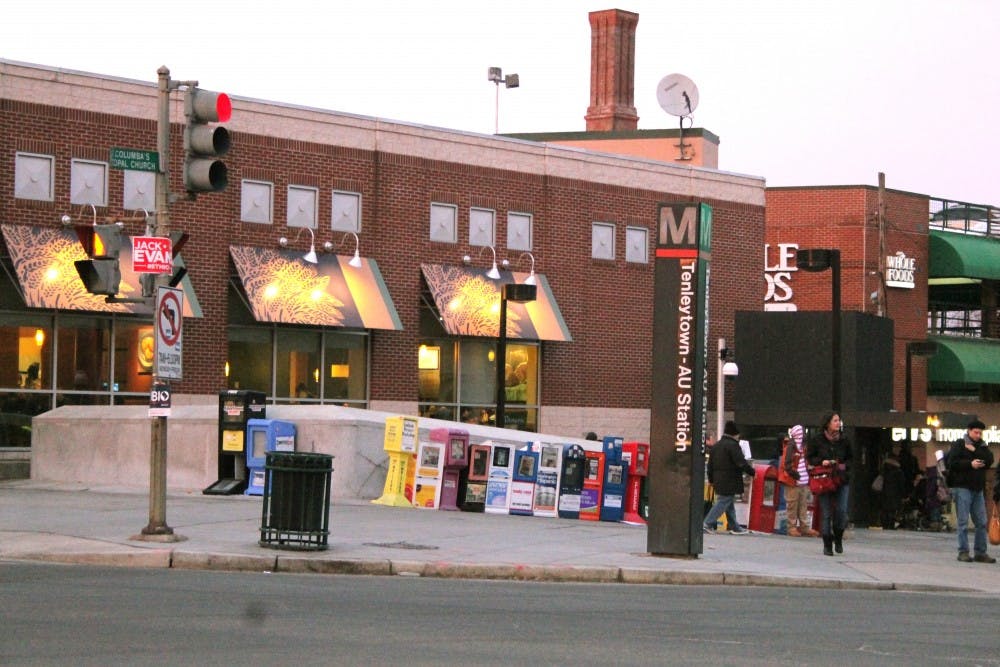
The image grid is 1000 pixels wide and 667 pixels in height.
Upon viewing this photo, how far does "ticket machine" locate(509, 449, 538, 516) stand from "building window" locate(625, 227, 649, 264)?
53.9 ft

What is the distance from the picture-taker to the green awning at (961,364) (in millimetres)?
46062

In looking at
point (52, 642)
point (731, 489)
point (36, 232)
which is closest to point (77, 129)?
point (36, 232)

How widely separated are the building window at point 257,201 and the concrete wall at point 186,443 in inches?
287

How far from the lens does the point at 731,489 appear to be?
22.0 m

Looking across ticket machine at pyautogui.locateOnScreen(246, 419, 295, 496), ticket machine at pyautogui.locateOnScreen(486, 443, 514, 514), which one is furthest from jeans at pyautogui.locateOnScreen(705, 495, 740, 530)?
ticket machine at pyautogui.locateOnScreen(246, 419, 295, 496)

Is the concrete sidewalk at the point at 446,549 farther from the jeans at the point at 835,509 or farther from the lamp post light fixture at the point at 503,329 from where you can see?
the lamp post light fixture at the point at 503,329

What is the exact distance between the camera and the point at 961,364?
46062 millimetres

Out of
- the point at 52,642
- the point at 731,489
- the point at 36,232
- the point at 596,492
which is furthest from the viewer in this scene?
the point at 36,232

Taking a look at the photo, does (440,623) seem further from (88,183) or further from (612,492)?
(88,183)

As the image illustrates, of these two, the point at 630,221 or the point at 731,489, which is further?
the point at 630,221

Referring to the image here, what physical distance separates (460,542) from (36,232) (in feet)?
50.7

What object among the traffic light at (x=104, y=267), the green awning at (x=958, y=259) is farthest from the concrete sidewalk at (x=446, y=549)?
the green awning at (x=958, y=259)

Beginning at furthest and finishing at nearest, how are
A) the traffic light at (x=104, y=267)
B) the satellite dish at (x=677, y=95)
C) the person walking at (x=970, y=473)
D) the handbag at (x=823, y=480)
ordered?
the satellite dish at (x=677, y=95)
the person walking at (x=970, y=473)
the handbag at (x=823, y=480)
the traffic light at (x=104, y=267)

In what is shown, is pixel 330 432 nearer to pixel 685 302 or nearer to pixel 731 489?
pixel 731 489
